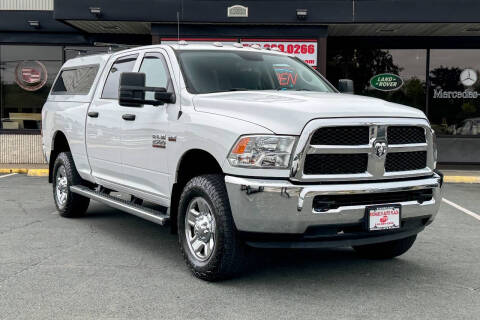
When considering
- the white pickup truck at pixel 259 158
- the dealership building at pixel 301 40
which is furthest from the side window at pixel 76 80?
the dealership building at pixel 301 40

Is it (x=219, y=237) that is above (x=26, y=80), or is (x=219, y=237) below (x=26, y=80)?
below

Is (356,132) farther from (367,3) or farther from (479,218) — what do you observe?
(367,3)

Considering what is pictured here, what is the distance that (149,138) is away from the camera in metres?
5.61

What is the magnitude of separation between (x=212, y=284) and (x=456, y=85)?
1255cm

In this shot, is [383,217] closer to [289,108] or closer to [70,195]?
[289,108]

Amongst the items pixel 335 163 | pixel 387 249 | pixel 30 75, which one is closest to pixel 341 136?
pixel 335 163

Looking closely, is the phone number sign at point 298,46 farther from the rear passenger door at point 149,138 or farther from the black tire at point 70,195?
the rear passenger door at point 149,138

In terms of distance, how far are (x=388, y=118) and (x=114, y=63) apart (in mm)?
3571

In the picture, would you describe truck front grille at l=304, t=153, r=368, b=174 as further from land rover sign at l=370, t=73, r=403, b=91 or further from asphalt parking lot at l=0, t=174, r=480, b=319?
land rover sign at l=370, t=73, r=403, b=91

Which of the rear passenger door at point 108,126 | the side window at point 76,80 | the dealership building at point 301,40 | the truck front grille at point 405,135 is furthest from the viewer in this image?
the dealership building at point 301,40

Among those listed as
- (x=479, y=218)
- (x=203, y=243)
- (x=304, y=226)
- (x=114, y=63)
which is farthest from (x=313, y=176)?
(x=479, y=218)

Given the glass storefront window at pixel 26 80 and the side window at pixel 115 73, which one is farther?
the glass storefront window at pixel 26 80

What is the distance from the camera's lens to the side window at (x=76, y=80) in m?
7.32

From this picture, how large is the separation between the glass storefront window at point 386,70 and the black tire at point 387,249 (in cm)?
1036
